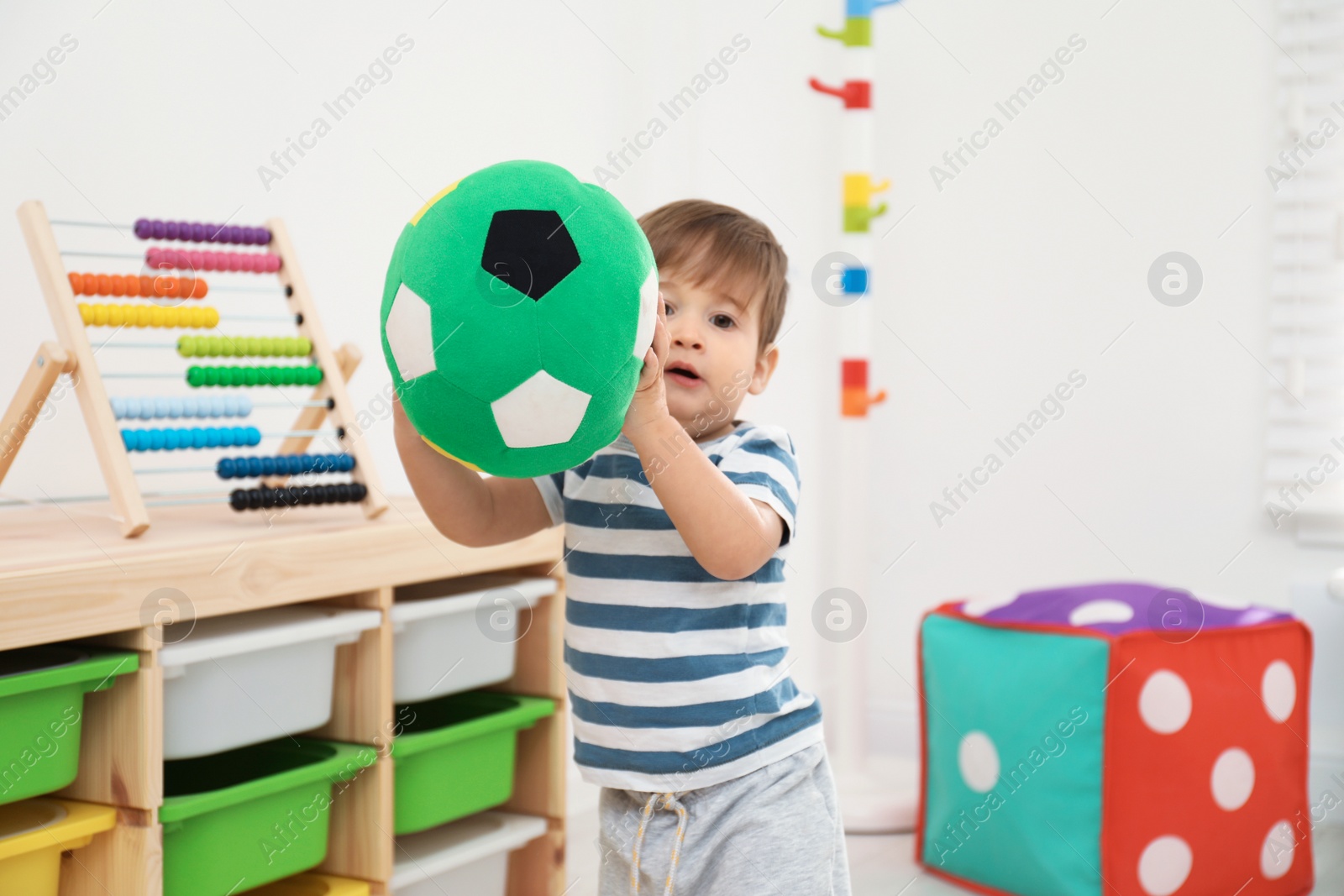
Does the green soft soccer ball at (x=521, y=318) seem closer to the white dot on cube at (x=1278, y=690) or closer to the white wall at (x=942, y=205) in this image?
the white wall at (x=942, y=205)

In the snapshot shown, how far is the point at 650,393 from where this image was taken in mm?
831

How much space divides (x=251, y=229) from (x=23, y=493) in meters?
0.45

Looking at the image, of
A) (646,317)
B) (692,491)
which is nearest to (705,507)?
(692,491)

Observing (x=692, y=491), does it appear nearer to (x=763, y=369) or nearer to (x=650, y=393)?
(x=650, y=393)

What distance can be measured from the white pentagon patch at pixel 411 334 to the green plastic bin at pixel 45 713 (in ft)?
1.74

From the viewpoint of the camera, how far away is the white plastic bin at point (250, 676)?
1234 mm

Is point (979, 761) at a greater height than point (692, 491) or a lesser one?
lesser

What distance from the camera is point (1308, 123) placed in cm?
229

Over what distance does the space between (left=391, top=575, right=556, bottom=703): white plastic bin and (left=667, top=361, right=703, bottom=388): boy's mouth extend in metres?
0.62

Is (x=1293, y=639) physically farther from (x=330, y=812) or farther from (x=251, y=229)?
(x=251, y=229)

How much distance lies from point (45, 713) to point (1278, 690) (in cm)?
172

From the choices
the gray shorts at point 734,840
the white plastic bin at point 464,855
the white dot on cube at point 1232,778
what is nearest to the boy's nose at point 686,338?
the gray shorts at point 734,840

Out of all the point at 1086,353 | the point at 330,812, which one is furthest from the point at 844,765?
the point at 330,812

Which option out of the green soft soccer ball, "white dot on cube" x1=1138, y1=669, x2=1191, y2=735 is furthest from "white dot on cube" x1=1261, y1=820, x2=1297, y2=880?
the green soft soccer ball
